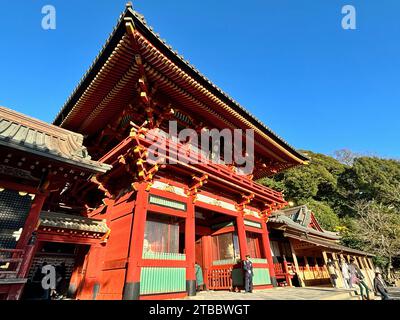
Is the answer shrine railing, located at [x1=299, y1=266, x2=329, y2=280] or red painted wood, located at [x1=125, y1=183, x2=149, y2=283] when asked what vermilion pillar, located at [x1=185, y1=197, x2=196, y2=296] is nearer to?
red painted wood, located at [x1=125, y1=183, x2=149, y2=283]

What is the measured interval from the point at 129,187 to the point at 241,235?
5.71 meters

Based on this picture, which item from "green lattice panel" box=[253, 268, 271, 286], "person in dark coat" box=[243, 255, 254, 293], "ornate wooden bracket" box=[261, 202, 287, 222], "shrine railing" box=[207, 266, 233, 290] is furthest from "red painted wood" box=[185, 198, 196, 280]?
"ornate wooden bracket" box=[261, 202, 287, 222]

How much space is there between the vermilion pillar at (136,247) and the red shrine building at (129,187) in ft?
0.10

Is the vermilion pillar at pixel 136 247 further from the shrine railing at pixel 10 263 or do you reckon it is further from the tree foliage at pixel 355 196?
the tree foliage at pixel 355 196

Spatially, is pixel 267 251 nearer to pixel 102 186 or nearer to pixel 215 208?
pixel 215 208

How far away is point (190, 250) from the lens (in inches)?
344

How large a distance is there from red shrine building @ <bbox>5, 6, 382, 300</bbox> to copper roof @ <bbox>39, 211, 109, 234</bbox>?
3 cm

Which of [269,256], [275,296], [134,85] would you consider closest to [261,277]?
[269,256]

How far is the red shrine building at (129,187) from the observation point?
6609mm

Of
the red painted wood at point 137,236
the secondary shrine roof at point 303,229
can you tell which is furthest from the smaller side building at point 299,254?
the red painted wood at point 137,236

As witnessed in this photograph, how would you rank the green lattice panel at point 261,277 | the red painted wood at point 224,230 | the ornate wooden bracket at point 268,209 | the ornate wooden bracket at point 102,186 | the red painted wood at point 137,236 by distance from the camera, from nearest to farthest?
the red painted wood at point 137,236 → the ornate wooden bracket at point 102,186 → the green lattice panel at point 261,277 → the red painted wood at point 224,230 → the ornate wooden bracket at point 268,209

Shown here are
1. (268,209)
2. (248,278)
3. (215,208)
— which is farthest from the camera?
(268,209)

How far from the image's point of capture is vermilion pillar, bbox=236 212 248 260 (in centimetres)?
1091
